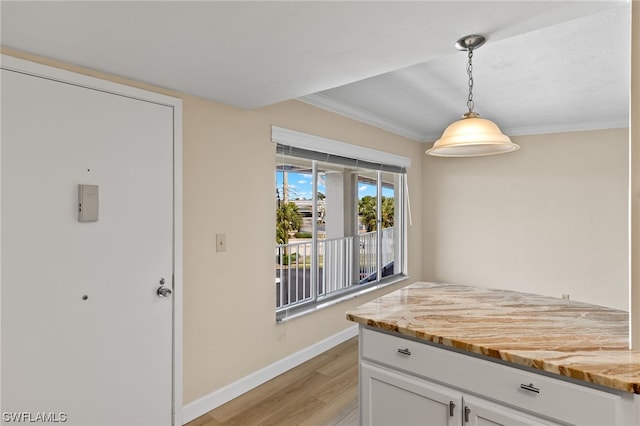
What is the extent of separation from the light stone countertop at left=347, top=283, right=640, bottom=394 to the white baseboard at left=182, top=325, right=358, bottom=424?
1.32 metres

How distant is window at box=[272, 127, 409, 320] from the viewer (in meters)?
3.15

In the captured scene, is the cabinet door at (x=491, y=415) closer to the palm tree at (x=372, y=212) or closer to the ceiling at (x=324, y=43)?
the ceiling at (x=324, y=43)

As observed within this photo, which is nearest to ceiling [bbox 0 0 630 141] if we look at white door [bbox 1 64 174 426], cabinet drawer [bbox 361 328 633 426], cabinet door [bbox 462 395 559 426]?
white door [bbox 1 64 174 426]

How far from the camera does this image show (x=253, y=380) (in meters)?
2.76

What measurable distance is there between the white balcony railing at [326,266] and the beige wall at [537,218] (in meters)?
0.94

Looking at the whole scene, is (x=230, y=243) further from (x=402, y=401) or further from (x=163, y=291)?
(x=402, y=401)

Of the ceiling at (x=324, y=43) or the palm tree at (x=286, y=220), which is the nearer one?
the ceiling at (x=324, y=43)

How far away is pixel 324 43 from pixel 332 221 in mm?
2584

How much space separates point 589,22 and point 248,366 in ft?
9.92

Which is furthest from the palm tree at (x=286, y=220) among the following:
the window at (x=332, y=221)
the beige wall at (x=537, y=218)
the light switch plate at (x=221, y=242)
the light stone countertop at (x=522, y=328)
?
the beige wall at (x=537, y=218)

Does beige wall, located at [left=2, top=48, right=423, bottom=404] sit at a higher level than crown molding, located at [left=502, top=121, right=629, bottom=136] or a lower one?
lower

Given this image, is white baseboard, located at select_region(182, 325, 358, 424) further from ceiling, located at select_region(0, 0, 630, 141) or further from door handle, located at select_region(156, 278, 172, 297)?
ceiling, located at select_region(0, 0, 630, 141)

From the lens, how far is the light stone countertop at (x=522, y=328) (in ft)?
4.06

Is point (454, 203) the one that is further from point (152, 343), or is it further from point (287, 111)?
point (152, 343)
